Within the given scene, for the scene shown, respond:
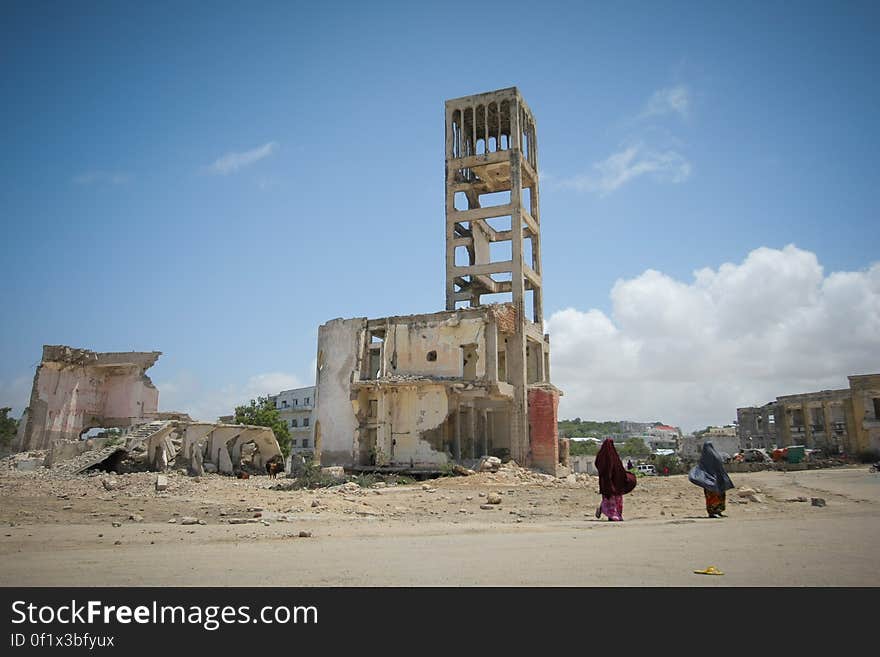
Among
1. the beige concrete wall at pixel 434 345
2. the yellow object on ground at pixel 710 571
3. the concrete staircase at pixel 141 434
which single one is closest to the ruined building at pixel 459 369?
the beige concrete wall at pixel 434 345

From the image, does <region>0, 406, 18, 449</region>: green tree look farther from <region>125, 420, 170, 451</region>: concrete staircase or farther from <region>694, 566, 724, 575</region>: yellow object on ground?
<region>694, 566, 724, 575</region>: yellow object on ground

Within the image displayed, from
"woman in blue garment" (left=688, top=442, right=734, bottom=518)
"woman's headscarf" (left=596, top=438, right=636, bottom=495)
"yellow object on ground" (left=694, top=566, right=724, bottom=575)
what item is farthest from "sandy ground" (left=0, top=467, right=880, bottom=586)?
"woman's headscarf" (left=596, top=438, right=636, bottom=495)

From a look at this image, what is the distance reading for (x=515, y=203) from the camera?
112ft

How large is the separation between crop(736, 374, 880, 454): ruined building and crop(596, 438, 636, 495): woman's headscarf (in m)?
45.0

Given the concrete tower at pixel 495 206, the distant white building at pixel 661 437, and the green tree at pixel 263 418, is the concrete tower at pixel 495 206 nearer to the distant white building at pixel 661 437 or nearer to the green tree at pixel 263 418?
the green tree at pixel 263 418

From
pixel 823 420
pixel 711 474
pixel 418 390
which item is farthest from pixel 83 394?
pixel 823 420

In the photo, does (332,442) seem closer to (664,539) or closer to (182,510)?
(182,510)

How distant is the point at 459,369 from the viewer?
92.7 ft

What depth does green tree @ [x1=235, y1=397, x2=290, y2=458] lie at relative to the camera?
148ft

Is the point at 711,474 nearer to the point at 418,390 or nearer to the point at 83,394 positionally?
the point at 418,390

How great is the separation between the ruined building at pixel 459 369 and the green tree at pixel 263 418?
53.4 feet

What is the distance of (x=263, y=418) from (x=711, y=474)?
127 ft

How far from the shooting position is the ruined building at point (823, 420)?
46.2 m
